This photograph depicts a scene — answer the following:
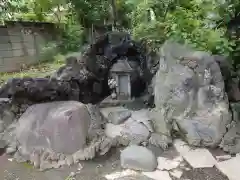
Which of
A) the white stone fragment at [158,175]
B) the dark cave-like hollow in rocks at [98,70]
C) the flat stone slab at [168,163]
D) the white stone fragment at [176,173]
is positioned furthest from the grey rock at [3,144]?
the white stone fragment at [176,173]

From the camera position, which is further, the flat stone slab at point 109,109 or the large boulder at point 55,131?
the flat stone slab at point 109,109

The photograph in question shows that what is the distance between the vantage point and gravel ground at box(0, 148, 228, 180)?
111 inches

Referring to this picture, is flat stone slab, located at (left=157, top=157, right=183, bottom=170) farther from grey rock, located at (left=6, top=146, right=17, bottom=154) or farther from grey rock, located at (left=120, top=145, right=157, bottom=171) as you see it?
grey rock, located at (left=6, top=146, right=17, bottom=154)

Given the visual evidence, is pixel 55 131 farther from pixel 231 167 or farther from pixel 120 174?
pixel 231 167

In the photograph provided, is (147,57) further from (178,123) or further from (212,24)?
(178,123)

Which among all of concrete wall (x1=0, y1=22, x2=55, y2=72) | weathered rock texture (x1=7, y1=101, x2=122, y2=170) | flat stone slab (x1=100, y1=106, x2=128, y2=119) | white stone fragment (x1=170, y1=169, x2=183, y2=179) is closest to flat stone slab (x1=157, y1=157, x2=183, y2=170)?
white stone fragment (x1=170, y1=169, x2=183, y2=179)

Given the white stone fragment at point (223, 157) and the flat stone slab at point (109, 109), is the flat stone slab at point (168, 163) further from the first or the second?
the flat stone slab at point (109, 109)

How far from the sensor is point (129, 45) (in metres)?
5.19

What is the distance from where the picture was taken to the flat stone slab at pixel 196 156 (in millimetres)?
3061

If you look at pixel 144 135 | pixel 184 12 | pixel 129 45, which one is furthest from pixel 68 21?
pixel 144 135

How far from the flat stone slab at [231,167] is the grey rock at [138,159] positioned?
838 mm

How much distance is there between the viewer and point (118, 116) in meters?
4.05

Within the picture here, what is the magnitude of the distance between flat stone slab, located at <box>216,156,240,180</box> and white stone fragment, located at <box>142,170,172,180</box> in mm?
702

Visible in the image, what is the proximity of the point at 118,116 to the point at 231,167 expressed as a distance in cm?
185
